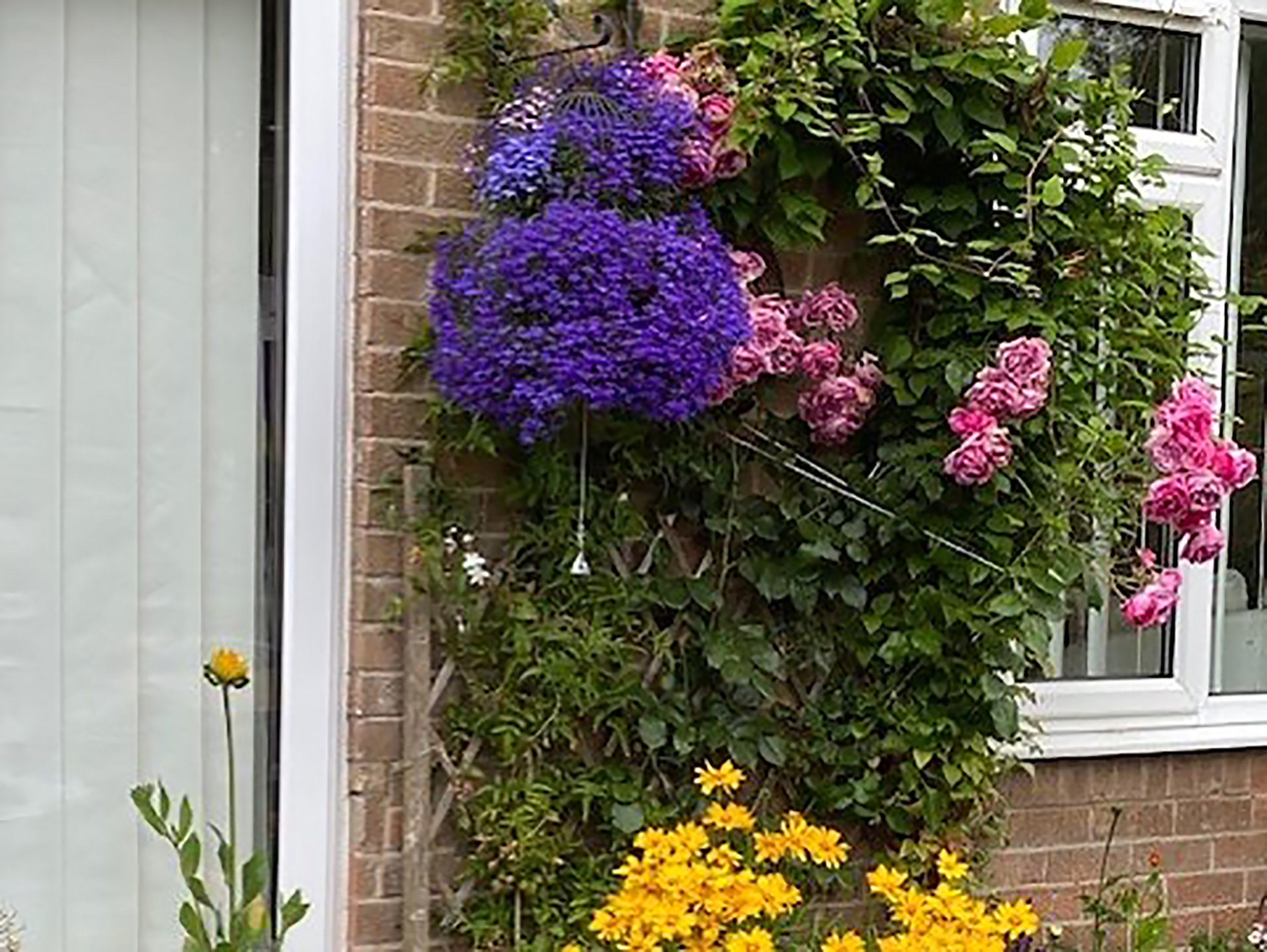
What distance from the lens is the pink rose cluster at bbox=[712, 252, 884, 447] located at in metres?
2.93

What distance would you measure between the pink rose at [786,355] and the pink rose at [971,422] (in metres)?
0.31

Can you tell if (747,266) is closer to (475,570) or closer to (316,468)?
(475,570)

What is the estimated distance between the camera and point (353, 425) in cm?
282

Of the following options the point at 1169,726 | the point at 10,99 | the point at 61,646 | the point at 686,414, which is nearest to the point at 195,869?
the point at 61,646

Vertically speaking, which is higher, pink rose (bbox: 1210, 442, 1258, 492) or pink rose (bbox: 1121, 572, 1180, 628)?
pink rose (bbox: 1210, 442, 1258, 492)

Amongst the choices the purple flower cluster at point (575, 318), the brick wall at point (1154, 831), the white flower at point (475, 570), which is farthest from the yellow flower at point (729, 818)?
the brick wall at point (1154, 831)

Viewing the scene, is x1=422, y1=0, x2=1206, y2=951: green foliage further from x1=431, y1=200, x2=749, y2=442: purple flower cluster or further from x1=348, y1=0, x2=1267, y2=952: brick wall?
x1=431, y1=200, x2=749, y2=442: purple flower cluster

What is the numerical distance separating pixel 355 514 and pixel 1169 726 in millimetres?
1996

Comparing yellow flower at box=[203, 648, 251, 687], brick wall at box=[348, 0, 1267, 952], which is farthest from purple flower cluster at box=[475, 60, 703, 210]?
yellow flower at box=[203, 648, 251, 687]

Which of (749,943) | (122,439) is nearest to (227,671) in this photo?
(122,439)

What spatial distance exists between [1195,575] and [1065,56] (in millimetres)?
1364

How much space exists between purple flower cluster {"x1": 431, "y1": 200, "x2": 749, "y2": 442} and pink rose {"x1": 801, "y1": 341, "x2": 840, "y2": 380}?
336 mm

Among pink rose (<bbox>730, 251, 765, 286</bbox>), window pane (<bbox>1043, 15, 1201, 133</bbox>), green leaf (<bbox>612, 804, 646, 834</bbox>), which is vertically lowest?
green leaf (<bbox>612, 804, 646, 834</bbox>)

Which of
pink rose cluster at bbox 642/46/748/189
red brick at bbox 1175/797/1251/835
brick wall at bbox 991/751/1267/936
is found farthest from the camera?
red brick at bbox 1175/797/1251/835
